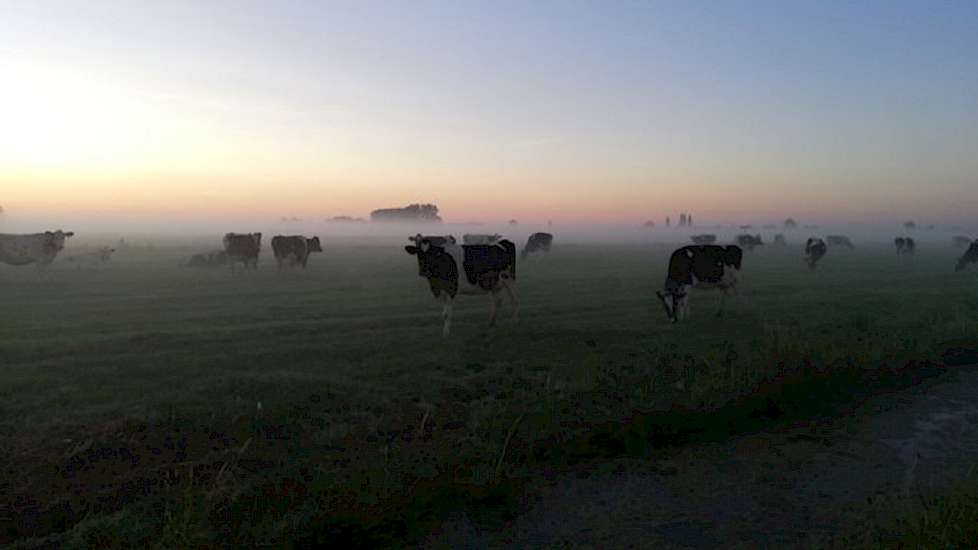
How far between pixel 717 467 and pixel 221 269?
32.3 metres

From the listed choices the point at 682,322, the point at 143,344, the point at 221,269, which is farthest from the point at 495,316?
the point at 221,269

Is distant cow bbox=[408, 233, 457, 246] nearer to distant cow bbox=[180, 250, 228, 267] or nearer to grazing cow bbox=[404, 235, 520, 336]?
grazing cow bbox=[404, 235, 520, 336]

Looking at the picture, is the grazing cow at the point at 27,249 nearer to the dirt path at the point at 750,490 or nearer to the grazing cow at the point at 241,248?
the grazing cow at the point at 241,248

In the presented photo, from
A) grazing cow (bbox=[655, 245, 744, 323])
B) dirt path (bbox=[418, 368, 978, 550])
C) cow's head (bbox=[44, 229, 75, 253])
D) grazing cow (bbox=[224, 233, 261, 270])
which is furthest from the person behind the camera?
grazing cow (bbox=[224, 233, 261, 270])

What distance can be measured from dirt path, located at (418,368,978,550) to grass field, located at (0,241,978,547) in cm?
121

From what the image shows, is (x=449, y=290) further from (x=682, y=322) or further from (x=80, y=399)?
(x=80, y=399)

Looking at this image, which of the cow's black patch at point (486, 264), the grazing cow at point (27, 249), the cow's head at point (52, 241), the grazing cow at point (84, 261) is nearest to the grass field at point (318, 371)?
the cow's black patch at point (486, 264)

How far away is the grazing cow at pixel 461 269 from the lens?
1730cm

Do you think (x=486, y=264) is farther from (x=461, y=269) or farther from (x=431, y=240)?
(x=431, y=240)

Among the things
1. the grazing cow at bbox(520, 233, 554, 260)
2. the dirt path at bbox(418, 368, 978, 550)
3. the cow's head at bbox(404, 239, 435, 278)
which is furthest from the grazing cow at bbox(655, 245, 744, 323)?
the grazing cow at bbox(520, 233, 554, 260)

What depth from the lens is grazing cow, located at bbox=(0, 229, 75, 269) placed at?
29.8 m

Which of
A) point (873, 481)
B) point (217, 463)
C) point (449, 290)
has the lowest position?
point (873, 481)

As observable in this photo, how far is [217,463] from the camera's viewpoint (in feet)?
26.3

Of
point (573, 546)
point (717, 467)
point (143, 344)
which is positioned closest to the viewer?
point (573, 546)
